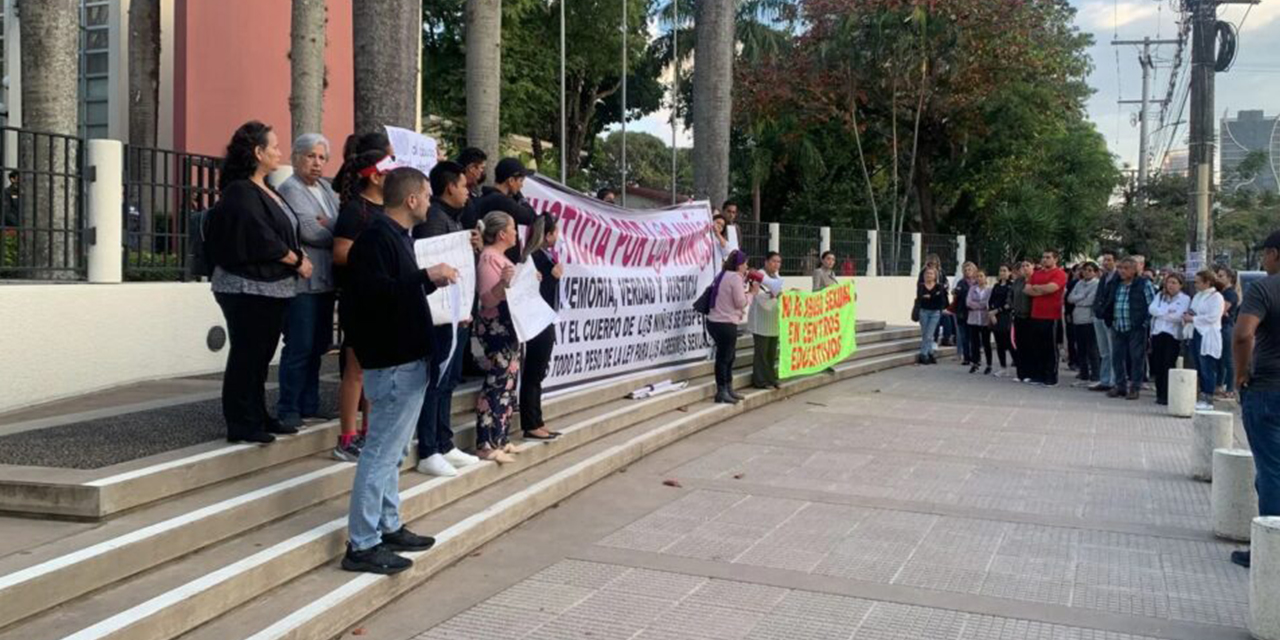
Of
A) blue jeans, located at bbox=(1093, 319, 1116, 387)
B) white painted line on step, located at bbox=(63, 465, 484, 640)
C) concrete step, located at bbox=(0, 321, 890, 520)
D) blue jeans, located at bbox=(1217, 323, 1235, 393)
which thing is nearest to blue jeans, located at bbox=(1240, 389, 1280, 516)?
white painted line on step, located at bbox=(63, 465, 484, 640)

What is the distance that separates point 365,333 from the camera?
4867 mm

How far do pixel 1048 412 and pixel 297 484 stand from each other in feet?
32.9

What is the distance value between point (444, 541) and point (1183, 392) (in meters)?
10.3

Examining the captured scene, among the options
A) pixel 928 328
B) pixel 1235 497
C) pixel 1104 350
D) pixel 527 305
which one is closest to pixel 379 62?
pixel 527 305

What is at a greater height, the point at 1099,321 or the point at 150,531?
the point at 1099,321

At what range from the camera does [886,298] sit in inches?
960

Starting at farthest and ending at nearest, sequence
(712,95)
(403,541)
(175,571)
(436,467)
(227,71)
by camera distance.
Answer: (227,71)
(712,95)
(436,467)
(403,541)
(175,571)

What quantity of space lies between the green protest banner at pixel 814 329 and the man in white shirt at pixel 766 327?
9cm

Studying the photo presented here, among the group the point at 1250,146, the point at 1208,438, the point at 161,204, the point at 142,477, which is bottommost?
the point at 1208,438

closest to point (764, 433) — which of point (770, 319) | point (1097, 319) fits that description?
point (770, 319)

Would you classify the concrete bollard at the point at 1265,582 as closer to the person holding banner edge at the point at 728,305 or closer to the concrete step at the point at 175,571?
the concrete step at the point at 175,571

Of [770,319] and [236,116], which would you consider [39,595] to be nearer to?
[770,319]

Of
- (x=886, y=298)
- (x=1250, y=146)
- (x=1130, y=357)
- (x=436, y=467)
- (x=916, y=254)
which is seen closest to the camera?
(x=436, y=467)

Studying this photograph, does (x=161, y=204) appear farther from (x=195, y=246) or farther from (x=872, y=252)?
(x=872, y=252)
